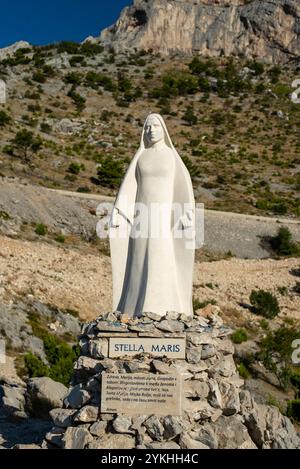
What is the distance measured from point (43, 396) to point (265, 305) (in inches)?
614

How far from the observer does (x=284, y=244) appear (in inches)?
1422

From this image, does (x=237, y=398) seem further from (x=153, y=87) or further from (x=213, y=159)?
(x=153, y=87)

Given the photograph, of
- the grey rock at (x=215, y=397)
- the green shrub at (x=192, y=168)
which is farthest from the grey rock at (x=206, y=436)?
the green shrub at (x=192, y=168)

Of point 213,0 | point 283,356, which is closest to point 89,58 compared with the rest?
point 213,0

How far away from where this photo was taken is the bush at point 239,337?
21.8 meters

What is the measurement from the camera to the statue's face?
9.24 meters

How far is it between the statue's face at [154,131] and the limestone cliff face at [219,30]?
9975cm

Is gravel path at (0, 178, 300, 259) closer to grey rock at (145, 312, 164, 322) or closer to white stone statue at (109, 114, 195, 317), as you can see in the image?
white stone statue at (109, 114, 195, 317)

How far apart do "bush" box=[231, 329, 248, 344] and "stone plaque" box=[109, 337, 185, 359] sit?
1420 centimetres

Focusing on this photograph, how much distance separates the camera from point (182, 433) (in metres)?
7.23

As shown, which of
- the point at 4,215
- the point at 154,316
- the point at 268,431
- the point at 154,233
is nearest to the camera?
the point at 268,431

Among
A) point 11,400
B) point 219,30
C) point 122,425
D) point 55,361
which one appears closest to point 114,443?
point 122,425

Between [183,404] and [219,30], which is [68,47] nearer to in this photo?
[219,30]

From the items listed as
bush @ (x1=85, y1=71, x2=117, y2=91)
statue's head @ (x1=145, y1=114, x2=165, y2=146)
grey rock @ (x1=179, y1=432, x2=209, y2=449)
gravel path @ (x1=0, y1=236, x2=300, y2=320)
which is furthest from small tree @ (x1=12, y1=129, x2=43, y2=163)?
grey rock @ (x1=179, y1=432, x2=209, y2=449)
